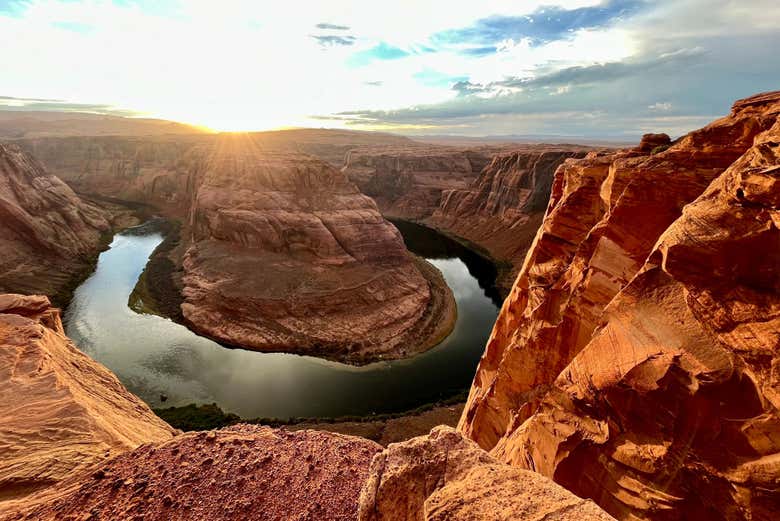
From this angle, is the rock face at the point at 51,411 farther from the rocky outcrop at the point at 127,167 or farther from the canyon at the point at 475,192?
the rocky outcrop at the point at 127,167

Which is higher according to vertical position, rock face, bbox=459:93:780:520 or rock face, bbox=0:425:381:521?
rock face, bbox=459:93:780:520

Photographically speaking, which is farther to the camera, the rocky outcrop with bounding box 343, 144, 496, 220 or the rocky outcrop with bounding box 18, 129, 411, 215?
the rocky outcrop with bounding box 343, 144, 496, 220

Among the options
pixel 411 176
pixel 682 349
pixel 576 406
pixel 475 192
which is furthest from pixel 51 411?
pixel 411 176

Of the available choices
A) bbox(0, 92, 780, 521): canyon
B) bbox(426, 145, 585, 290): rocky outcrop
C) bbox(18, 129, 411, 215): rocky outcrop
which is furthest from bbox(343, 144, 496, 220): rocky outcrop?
bbox(0, 92, 780, 521): canyon

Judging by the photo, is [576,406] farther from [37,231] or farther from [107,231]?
[107,231]

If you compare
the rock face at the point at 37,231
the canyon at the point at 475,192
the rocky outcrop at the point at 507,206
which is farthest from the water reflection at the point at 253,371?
the rocky outcrop at the point at 507,206

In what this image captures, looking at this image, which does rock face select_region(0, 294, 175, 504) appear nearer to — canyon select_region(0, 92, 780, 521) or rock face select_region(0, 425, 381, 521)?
canyon select_region(0, 92, 780, 521)
